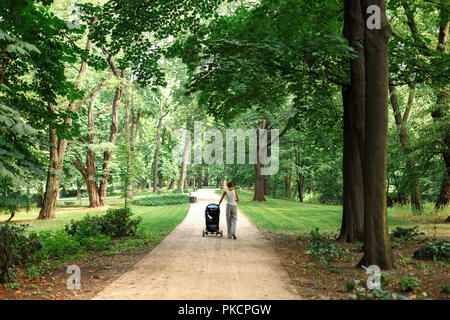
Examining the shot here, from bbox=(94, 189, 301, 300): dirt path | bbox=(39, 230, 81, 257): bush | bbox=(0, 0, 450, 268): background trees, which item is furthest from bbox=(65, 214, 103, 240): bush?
bbox=(94, 189, 301, 300): dirt path

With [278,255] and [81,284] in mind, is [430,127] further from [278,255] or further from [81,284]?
[81,284]

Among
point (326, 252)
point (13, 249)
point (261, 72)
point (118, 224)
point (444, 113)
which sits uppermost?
point (261, 72)

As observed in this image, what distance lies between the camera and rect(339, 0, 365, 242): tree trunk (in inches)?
398

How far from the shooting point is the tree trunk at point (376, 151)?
7.50 metres

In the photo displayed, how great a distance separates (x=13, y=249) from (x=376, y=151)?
758cm

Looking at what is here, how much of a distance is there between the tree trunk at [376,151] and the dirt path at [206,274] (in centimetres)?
205

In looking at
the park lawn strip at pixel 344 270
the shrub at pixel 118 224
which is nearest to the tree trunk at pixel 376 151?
the park lawn strip at pixel 344 270

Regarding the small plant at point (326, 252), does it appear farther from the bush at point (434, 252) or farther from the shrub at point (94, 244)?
the shrub at point (94, 244)

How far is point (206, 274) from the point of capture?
281 inches

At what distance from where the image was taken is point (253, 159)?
1414 inches

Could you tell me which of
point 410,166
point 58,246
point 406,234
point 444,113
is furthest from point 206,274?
point 444,113

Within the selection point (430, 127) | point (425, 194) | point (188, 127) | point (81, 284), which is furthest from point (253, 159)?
point (81, 284)

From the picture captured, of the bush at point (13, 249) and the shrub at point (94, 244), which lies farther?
the shrub at point (94, 244)

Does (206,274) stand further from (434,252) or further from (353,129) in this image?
(353,129)
